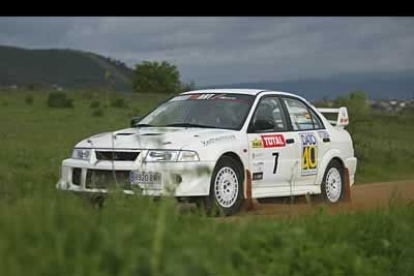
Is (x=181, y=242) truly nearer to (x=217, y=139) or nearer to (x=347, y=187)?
(x=217, y=139)

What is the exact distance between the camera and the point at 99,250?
4.30m

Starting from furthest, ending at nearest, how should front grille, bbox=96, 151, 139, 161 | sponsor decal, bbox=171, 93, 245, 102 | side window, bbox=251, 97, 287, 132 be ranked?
1. sponsor decal, bbox=171, 93, 245, 102
2. side window, bbox=251, 97, 287, 132
3. front grille, bbox=96, 151, 139, 161

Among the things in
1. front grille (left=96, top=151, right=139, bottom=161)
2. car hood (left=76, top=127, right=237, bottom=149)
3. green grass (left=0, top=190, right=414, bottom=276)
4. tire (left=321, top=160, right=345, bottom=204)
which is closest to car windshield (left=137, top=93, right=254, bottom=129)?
car hood (left=76, top=127, right=237, bottom=149)

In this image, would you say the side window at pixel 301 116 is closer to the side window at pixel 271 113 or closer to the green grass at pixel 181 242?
the side window at pixel 271 113

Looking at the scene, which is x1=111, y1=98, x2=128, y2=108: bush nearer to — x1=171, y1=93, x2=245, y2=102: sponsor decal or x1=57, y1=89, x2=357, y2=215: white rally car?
x1=57, y1=89, x2=357, y2=215: white rally car

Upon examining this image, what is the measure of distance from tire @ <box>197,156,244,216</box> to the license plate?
2.61 ft

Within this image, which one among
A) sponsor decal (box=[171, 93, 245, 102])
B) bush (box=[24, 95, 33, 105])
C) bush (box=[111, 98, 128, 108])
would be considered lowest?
sponsor decal (box=[171, 93, 245, 102])

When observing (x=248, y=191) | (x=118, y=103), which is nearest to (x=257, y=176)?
(x=248, y=191)

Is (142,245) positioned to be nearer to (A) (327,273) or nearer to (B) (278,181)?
(A) (327,273)

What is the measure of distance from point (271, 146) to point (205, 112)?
3.21 ft

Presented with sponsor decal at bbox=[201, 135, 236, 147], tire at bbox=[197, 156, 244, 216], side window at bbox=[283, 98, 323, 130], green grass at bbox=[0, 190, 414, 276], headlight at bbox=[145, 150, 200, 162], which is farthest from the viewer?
side window at bbox=[283, 98, 323, 130]

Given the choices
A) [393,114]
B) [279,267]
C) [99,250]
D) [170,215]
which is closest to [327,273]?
[279,267]

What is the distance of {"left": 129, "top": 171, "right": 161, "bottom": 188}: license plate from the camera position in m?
8.69

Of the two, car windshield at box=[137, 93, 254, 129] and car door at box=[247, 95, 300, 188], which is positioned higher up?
car windshield at box=[137, 93, 254, 129]
